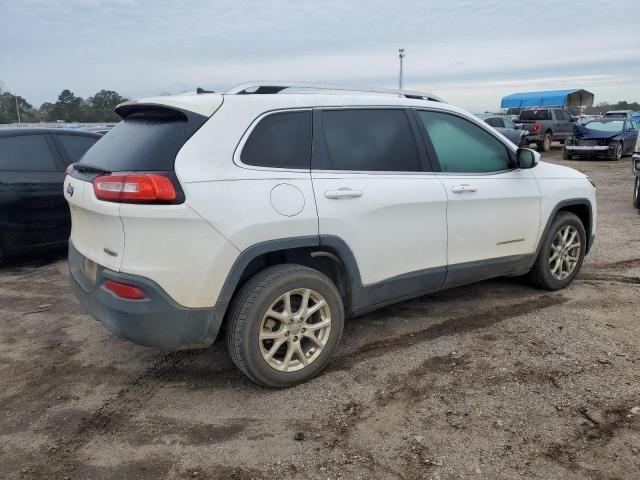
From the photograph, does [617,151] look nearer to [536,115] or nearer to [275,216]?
[536,115]

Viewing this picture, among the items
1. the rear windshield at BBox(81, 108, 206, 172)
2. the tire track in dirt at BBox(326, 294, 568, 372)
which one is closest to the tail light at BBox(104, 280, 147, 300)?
the rear windshield at BBox(81, 108, 206, 172)

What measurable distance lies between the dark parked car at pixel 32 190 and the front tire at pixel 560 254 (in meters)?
5.05

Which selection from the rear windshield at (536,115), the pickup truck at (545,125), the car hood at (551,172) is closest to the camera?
the car hood at (551,172)

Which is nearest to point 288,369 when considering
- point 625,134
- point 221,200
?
point 221,200

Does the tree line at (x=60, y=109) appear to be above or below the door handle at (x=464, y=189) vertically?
above

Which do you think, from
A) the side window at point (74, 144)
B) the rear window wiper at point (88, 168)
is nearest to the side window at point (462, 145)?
the rear window wiper at point (88, 168)

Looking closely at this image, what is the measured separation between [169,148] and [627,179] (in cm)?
1442

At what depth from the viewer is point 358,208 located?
3600 mm

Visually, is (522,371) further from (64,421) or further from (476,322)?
(64,421)

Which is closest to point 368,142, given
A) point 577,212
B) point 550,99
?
point 577,212

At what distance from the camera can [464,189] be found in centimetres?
420

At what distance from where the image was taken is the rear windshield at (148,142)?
122 inches

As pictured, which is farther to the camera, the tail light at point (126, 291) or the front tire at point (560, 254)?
the front tire at point (560, 254)

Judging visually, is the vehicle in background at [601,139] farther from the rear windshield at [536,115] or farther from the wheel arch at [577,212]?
the wheel arch at [577,212]
